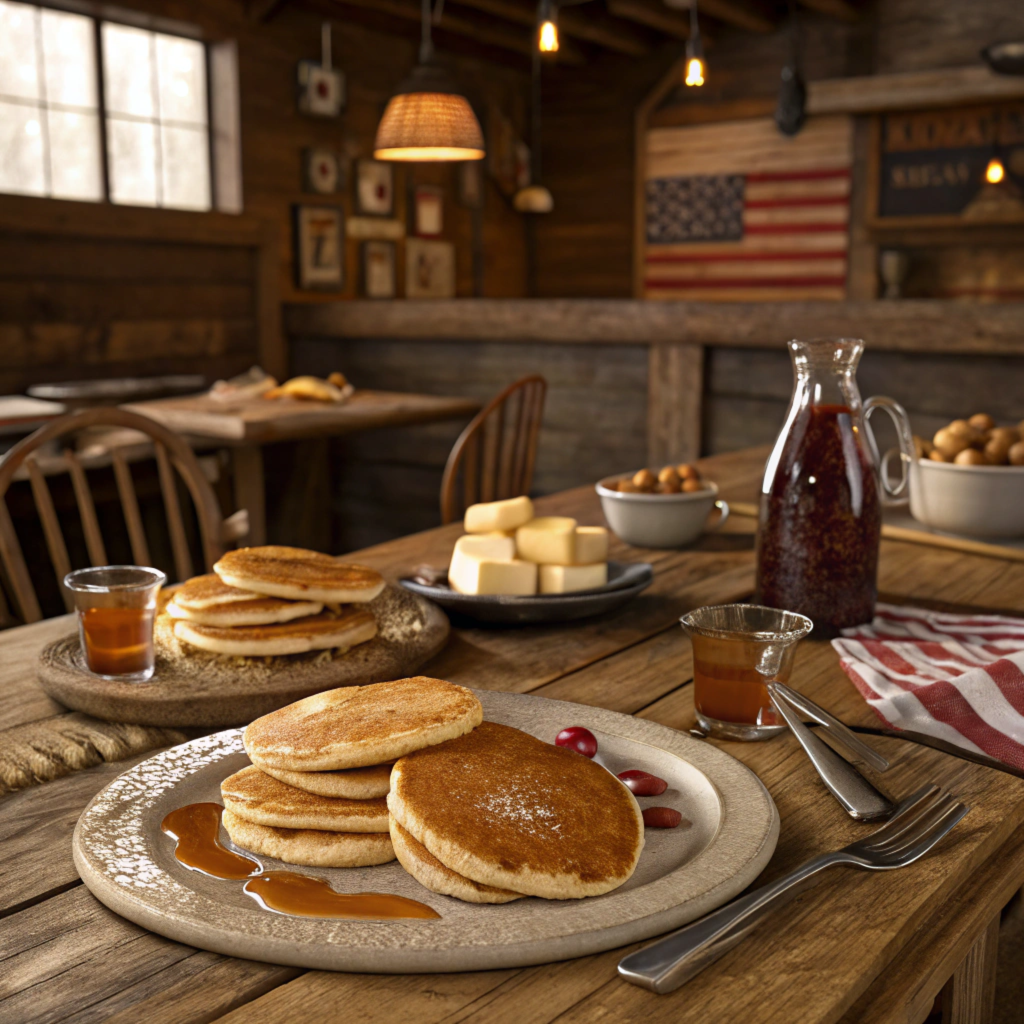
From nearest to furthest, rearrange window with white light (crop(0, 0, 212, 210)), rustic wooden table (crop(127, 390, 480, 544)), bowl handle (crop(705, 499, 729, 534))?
1. bowl handle (crop(705, 499, 729, 534))
2. rustic wooden table (crop(127, 390, 480, 544))
3. window with white light (crop(0, 0, 212, 210))

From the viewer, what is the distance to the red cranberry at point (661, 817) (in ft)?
2.29

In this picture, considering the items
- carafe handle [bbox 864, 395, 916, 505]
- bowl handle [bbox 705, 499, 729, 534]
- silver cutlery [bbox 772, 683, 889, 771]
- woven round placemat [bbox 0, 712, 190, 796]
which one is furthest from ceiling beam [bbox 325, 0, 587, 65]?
silver cutlery [bbox 772, 683, 889, 771]

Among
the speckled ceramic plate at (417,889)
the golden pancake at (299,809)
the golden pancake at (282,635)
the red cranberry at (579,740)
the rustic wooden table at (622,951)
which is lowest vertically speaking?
the rustic wooden table at (622,951)

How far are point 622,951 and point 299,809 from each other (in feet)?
0.71

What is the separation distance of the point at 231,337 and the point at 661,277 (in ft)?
10.6

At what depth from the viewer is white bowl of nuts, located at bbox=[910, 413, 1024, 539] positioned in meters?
1.45

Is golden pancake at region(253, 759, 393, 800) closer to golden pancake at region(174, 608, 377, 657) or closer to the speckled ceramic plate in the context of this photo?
the speckled ceramic plate

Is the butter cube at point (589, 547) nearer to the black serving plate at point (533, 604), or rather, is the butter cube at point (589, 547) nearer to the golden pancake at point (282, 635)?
the black serving plate at point (533, 604)

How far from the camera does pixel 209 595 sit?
1.03 m

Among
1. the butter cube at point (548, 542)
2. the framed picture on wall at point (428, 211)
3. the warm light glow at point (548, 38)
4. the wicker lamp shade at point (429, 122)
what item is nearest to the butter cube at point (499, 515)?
the butter cube at point (548, 542)

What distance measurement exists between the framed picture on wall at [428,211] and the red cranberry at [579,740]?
5965 mm

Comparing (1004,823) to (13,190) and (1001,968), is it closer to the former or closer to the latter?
(1001,968)

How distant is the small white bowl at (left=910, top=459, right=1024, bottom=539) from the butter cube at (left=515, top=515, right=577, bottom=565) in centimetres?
59

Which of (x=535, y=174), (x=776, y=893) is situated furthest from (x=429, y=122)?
(x=535, y=174)
